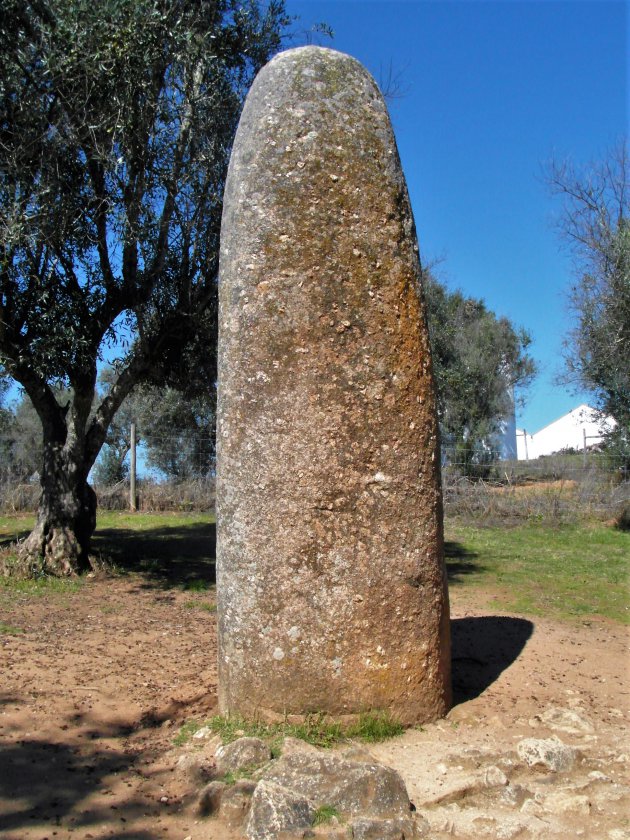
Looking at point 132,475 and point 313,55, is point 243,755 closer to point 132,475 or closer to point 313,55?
point 313,55

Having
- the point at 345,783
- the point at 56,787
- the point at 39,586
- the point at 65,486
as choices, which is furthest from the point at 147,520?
the point at 345,783

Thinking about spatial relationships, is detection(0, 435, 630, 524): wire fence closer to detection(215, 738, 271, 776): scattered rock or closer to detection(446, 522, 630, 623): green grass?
detection(446, 522, 630, 623): green grass

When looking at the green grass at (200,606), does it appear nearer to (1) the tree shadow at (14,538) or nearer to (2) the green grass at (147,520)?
(1) the tree shadow at (14,538)

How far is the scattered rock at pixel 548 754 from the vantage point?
3.70 m

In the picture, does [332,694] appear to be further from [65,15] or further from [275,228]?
[65,15]

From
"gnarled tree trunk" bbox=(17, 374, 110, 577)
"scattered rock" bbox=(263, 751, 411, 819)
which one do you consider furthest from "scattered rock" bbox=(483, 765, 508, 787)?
"gnarled tree trunk" bbox=(17, 374, 110, 577)

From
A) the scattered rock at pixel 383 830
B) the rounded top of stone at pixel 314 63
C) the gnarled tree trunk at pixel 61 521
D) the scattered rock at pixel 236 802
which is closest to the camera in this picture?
the scattered rock at pixel 383 830

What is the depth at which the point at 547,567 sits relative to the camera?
10.2m

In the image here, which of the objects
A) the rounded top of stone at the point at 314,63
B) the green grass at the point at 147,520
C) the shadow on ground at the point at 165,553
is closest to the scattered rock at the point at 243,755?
the rounded top of stone at the point at 314,63

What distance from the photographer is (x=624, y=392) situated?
14.9m

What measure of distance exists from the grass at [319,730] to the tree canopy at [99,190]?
17.6 feet

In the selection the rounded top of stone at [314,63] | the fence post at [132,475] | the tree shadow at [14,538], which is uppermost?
the rounded top of stone at [314,63]

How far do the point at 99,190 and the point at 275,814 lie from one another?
7.31 metres

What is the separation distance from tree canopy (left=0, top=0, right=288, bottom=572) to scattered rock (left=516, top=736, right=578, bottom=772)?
6.26m
